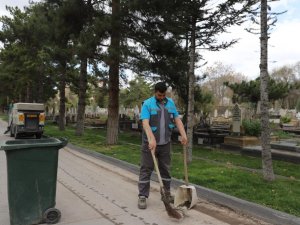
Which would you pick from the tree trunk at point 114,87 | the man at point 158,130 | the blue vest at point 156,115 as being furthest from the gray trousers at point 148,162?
the tree trunk at point 114,87

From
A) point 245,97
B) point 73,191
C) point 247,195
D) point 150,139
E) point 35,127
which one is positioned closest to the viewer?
point 150,139

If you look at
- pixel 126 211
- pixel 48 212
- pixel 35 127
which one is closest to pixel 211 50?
pixel 126 211

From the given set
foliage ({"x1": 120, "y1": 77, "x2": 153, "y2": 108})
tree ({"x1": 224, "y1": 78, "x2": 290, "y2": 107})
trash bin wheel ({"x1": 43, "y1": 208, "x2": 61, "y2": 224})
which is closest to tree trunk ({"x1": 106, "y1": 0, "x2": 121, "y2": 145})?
trash bin wheel ({"x1": 43, "y1": 208, "x2": 61, "y2": 224})

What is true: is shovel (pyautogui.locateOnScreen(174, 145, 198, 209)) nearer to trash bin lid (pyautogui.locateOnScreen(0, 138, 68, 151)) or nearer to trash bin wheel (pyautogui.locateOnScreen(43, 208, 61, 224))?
trash bin wheel (pyautogui.locateOnScreen(43, 208, 61, 224))

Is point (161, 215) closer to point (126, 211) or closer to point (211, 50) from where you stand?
point (126, 211)

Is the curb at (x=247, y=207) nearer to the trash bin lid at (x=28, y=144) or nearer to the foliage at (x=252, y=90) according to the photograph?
the trash bin lid at (x=28, y=144)

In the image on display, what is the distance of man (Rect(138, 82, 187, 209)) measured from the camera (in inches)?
234

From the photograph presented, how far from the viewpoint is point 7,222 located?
17.3ft

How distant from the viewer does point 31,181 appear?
5.03m

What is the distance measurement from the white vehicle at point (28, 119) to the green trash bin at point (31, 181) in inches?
597

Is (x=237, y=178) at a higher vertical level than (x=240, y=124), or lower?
lower

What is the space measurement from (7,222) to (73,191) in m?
2.08

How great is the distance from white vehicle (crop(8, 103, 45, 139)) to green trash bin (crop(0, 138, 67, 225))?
1518 cm

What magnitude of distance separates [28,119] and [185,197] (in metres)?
15.5
